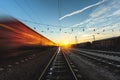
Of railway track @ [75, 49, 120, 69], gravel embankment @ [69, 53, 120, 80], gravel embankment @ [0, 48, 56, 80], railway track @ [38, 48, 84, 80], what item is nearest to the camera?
railway track @ [38, 48, 84, 80]

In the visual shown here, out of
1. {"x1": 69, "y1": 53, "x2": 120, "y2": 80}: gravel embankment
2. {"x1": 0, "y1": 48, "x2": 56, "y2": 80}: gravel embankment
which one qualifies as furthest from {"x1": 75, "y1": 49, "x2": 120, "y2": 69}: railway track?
{"x1": 0, "y1": 48, "x2": 56, "y2": 80}: gravel embankment

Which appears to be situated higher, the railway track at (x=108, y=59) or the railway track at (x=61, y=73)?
the railway track at (x=108, y=59)

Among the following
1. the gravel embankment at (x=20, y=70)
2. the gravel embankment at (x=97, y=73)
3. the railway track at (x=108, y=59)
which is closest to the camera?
the gravel embankment at (x=97, y=73)

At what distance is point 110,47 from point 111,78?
32.9 metres

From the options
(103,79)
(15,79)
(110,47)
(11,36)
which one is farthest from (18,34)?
(110,47)

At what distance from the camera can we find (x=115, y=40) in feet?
117

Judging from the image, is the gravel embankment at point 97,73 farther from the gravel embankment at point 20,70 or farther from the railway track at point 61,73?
the gravel embankment at point 20,70

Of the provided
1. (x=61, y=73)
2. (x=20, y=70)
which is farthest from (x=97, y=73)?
(x=20, y=70)

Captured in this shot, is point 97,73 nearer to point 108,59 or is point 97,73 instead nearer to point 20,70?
point 20,70

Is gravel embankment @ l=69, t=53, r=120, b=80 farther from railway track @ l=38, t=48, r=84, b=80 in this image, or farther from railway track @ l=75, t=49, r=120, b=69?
railway track @ l=75, t=49, r=120, b=69

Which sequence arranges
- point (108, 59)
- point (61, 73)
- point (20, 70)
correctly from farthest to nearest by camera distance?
point (108, 59) < point (20, 70) < point (61, 73)

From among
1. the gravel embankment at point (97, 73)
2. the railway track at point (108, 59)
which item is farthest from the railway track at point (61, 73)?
the railway track at point (108, 59)

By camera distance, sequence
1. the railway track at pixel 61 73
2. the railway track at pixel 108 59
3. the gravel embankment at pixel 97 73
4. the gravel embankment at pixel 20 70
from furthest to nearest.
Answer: the railway track at pixel 108 59 → the gravel embankment at pixel 20 70 → the gravel embankment at pixel 97 73 → the railway track at pixel 61 73

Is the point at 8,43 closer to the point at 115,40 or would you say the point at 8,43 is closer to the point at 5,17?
the point at 5,17
